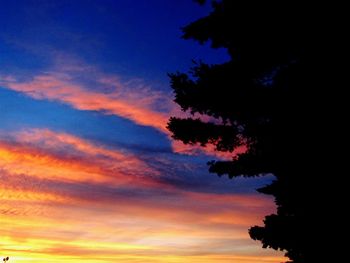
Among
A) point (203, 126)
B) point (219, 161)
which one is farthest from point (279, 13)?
point (219, 161)

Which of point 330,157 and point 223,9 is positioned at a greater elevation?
point 223,9

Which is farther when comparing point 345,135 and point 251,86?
point 251,86

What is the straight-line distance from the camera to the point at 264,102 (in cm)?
948

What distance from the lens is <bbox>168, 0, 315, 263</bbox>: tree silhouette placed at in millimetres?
8461

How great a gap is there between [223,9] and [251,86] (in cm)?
185

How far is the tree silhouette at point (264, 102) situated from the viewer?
8.46 metres

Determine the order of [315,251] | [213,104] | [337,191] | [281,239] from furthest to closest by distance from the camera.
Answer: [213,104]
[281,239]
[315,251]
[337,191]

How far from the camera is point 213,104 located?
412 inches

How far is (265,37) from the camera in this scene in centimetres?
960

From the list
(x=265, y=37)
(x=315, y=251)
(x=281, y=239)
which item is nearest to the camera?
(x=315, y=251)

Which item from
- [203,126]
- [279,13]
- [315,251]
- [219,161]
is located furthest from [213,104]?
[315,251]

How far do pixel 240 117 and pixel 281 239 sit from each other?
10.3 feet

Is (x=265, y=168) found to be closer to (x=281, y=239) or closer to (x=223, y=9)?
(x=281, y=239)

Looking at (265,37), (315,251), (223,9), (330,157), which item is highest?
(223,9)
